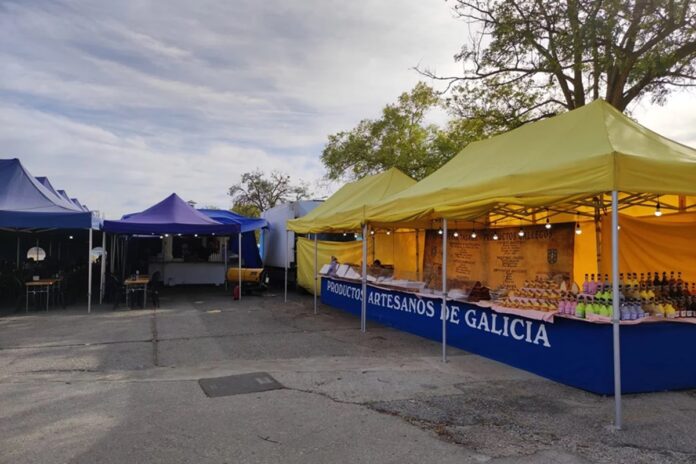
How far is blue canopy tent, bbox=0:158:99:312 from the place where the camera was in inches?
444

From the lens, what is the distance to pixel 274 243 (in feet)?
61.4

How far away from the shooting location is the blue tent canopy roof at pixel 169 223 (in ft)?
43.2

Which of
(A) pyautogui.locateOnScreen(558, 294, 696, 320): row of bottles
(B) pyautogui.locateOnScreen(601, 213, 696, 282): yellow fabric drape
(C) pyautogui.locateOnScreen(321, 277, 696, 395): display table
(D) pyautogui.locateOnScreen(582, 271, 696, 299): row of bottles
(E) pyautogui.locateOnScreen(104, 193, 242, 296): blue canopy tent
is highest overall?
(E) pyautogui.locateOnScreen(104, 193, 242, 296): blue canopy tent

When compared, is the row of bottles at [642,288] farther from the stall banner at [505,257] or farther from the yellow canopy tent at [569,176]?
the stall banner at [505,257]

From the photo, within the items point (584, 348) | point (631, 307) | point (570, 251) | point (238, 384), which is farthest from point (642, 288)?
point (238, 384)

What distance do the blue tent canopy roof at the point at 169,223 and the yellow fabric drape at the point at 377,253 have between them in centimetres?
262

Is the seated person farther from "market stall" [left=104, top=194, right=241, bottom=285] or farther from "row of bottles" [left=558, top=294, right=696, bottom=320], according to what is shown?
"row of bottles" [left=558, top=294, right=696, bottom=320]

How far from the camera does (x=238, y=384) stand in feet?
19.0

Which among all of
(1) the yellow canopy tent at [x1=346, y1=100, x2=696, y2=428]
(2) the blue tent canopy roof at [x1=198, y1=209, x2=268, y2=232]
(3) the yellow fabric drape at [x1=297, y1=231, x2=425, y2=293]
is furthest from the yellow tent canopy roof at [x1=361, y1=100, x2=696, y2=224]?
(2) the blue tent canopy roof at [x1=198, y1=209, x2=268, y2=232]

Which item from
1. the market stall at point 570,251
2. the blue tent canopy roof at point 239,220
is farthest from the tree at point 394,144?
the market stall at point 570,251

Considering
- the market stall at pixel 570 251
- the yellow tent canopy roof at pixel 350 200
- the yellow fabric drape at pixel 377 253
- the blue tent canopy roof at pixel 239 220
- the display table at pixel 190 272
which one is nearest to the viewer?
the market stall at pixel 570 251

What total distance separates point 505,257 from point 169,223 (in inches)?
352

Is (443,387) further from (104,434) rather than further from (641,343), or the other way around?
(104,434)

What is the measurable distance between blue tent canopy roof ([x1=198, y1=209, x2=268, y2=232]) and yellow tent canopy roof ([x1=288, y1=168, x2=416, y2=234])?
4.04m
